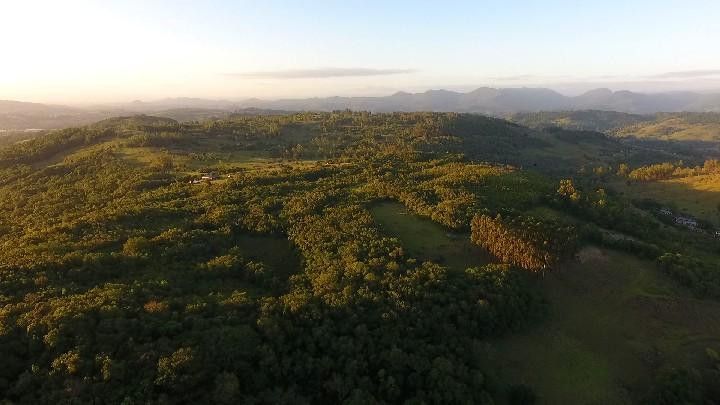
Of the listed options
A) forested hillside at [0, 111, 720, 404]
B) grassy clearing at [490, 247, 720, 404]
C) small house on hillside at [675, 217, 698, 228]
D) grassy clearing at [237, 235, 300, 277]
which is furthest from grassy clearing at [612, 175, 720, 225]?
grassy clearing at [237, 235, 300, 277]

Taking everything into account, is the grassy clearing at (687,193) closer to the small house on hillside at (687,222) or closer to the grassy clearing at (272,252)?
the small house on hillside at (687,222)

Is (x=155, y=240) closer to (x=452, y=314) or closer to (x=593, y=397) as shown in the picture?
(x=452, y=314)

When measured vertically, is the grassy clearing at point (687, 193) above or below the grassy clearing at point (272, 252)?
below

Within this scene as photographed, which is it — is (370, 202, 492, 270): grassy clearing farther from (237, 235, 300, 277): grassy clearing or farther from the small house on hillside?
the small house on hillside

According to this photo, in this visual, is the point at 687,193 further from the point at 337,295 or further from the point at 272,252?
the point at 337,295

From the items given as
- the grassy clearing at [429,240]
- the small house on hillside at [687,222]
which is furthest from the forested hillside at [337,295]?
the small house on hillside at [687,222]

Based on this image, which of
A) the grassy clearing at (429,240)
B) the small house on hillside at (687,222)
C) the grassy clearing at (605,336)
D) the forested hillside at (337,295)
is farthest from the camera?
the small house on hillside at (687,222)

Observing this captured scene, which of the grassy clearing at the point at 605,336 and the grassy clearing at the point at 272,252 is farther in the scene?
the grassy clearing at the point at 272,252
